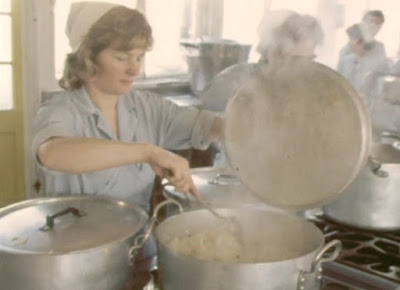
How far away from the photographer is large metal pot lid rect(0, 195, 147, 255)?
34.4 inches

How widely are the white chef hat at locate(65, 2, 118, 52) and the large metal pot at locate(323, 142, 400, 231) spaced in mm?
764

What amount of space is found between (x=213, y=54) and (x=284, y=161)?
6.79 feet

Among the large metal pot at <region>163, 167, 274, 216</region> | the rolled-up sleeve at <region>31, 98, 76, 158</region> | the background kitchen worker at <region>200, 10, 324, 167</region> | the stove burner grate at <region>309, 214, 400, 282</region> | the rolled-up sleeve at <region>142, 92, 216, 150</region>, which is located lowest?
the stove burner grate at <region>309, 214, 400, 282</region>

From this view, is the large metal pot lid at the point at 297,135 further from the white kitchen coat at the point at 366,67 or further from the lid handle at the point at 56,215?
the white kitchen coat at the point at 366,67

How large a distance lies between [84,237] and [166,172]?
26cm

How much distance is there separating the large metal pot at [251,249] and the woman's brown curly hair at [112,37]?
55cm

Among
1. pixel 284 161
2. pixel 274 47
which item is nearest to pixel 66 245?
pixel 284 161

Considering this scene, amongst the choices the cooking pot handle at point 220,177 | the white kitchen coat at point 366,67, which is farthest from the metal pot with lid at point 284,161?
the white kitchen coat at point 366,67

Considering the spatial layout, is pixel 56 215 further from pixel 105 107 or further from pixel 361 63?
pixel 361 63

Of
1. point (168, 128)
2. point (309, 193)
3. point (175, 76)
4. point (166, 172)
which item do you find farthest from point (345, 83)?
point (175, 76)

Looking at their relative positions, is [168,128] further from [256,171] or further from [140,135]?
[256,171]

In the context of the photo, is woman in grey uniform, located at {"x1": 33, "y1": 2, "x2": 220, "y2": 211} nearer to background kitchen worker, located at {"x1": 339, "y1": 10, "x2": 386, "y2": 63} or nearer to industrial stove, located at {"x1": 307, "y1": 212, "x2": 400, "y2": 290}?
industrial stove, located at {"x1": 307, "y1": 212, "x2": 400, "y2": 290}

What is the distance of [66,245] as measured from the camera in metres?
0.88

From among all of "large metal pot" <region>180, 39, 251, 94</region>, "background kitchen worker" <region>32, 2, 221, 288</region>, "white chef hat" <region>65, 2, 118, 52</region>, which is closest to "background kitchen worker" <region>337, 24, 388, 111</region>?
"large metal pot" <region>180, 39, 251, 94</region>
